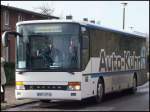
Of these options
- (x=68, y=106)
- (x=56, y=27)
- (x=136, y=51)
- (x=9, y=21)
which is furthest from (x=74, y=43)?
(x=9, y=21)

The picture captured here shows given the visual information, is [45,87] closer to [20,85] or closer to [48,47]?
[20,85]

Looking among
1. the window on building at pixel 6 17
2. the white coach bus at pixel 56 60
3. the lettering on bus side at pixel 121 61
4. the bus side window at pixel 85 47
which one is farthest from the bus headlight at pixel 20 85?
the window on building at pixel 6 17

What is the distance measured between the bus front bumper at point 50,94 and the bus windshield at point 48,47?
Result: 30.6 inches

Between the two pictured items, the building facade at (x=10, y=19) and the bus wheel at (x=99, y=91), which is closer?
the bus wheel at (x=99, y=91)

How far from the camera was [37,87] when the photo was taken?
761 inches

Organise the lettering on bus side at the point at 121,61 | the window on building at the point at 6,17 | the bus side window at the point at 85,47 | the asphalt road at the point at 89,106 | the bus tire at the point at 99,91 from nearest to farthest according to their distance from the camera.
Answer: the asphalt road at the point at 89,106 → the bus side window at the point at 85,47 → the bus tire at the point at 99,91 → the lettering on bus side at the point at 121,61 → the window on building at the point at 6,17

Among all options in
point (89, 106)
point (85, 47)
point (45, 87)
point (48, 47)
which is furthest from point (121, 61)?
point (45, 87)

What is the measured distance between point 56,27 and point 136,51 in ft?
30.0

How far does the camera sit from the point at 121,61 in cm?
2461

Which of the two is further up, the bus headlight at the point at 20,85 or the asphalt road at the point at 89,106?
the bus headlight at the point at 20,85

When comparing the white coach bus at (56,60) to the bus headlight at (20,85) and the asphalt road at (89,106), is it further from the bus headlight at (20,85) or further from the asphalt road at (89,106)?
the asphalt road at (89,106)

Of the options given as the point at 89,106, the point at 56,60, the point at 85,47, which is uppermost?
the point at 85,47

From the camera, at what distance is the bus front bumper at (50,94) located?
1894 cm

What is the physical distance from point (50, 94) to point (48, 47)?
1.56 m
